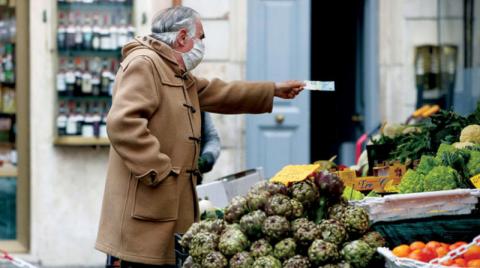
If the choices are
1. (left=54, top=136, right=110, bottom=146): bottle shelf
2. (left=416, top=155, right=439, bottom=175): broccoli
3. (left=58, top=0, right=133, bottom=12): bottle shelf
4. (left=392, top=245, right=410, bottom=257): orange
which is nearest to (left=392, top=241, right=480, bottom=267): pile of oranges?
(left=392, top=245, right=410, bottom=257): orange

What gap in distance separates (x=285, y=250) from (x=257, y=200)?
32 cm

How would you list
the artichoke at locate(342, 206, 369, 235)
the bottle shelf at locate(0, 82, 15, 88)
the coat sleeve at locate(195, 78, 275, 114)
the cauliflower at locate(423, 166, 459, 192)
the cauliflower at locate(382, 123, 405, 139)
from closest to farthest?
the artichoke at locate(342, 206, 369, 235)
the cauliflower at locate(423, 166, 459, 192)
the coat sleeve at locate(195, 78, 275, 114)
the cauliflower at locate(382, 123, 405, 139)
the bottle shelf at locate(0, 82, 15, 88)

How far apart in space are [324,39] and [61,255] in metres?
4.93

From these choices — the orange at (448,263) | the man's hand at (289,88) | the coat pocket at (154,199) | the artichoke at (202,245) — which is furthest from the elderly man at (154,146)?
the orange at (448,263)

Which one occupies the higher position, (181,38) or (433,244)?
(181,38)

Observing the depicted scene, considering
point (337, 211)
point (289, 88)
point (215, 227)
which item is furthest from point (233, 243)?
point (289, 88)

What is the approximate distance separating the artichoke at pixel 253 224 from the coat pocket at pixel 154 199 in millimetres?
996

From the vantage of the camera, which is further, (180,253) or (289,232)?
(180,253)

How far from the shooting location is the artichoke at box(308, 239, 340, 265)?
420cm

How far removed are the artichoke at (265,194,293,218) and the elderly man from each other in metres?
0.93

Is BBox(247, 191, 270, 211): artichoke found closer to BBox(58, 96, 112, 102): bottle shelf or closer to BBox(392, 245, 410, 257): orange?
BBox(392, 245, 410, 257): orange

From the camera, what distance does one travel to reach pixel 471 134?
6066mm

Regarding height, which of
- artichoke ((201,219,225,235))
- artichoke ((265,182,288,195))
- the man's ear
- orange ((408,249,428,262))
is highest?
the man's ear

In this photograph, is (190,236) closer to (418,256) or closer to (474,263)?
(418,256)
